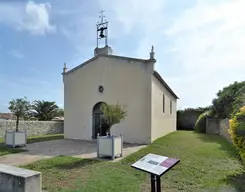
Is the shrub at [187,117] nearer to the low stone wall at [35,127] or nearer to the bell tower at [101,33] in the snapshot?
the low stone wall at [35,127]

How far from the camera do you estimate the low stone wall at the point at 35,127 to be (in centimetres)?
2181

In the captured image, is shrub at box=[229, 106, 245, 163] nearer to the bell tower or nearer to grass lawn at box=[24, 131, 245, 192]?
grass lawn at box=[24, 131, 245, 192]

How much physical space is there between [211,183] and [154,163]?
3.90 m

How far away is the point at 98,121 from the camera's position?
62.8ft

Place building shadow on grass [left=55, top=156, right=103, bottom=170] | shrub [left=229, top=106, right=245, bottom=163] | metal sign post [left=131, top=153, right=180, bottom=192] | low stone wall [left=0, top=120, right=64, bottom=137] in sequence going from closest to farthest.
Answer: metal sign post [left=131, top=153, right=180, bottom=192] < shrub [left=229, top=106, right=245, bottom=163] < building shadow on grass [left=55, top=156, right=103, bottom=170] < low stone wall [left=0, top=120, right=64, bottom=137]

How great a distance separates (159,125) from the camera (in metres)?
19.6

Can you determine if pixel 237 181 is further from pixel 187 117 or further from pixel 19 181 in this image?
pixel 187 117

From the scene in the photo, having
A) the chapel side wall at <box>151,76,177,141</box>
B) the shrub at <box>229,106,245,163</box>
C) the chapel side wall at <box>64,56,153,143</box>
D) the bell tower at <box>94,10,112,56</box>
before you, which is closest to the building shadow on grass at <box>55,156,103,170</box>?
the shrub at <box>229,106,245,163</box>

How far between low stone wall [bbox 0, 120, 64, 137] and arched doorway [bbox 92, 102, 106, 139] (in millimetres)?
8494

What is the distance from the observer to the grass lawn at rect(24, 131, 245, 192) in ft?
23.9

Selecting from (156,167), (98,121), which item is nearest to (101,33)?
(98,121)

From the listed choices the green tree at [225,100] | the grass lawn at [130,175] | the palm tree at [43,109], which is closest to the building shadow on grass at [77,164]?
the grass lawn at [130,175]

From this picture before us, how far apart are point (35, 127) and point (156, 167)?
22277mm

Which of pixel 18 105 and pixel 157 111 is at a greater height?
pixel 18 105
